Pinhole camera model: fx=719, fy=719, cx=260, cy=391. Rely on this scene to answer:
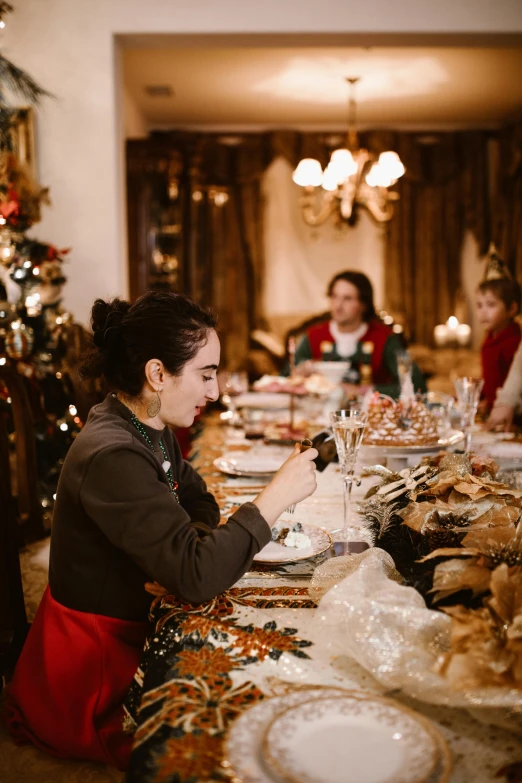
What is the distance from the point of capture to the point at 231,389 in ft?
9.51

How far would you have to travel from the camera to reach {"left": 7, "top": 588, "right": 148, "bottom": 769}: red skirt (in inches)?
49.8

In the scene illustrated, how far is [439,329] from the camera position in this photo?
7.33m

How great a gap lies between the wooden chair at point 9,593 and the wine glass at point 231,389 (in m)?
1.19

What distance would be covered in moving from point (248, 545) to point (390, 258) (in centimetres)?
667

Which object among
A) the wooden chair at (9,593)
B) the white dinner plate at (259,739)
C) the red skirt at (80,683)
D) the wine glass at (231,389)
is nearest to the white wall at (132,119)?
the wine glass at (231,389)

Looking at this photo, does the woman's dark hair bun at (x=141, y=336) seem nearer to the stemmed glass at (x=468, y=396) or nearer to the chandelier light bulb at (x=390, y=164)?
the stemmed glass at (x=468, y=396)

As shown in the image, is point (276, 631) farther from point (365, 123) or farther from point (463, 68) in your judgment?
point (365, 123)

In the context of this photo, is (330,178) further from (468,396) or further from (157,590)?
(157,590)

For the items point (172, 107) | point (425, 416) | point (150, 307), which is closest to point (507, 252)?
point (172, 107)

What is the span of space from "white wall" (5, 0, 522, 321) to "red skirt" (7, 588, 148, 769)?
274 cm

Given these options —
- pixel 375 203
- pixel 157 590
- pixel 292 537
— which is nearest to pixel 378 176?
pixel 375 203

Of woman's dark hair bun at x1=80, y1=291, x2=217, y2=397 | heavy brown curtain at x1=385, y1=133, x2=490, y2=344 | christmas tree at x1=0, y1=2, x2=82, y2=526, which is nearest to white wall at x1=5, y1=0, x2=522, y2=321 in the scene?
christmas tree at x1=0, y1=2, x2=82, y2=526

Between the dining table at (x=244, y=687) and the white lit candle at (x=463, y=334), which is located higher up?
the white lit candle at (x=463, y=334)

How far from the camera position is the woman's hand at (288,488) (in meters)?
1.21
